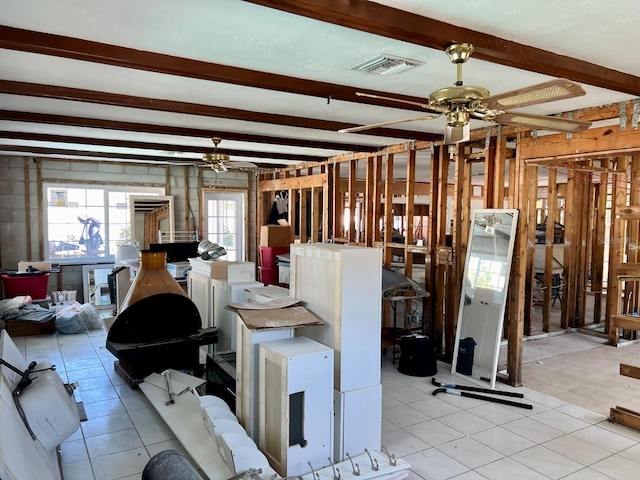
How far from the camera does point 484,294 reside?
4902mm

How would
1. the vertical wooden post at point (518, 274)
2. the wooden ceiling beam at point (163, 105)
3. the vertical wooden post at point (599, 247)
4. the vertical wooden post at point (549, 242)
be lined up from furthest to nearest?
1. the vertical wooden post at point (599, 247)
2. the vertical wooden post at point (549, 242)
3. the vertical wooden post at point (518, 274)
4. the wooden ceiling beam at point (163, 105)

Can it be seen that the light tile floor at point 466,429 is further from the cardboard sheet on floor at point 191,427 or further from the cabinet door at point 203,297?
the cabinet door at point 203,297

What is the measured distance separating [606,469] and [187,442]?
2958 mm

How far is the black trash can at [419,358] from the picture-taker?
5000mm

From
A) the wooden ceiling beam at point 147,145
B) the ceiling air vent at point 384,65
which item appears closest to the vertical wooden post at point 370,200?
the wooden ceiling beam at point 147,145

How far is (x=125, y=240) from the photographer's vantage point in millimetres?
8719

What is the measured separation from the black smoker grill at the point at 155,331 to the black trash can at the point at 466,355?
8.78 ft

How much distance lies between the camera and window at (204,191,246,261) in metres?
9.51

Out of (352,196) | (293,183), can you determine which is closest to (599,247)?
(352,196)

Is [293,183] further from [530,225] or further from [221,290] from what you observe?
[530,225]

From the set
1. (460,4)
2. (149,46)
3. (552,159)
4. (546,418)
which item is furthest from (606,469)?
(149,46)

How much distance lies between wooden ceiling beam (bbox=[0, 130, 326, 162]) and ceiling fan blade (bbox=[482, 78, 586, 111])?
520cm

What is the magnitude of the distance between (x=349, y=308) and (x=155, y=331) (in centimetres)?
242

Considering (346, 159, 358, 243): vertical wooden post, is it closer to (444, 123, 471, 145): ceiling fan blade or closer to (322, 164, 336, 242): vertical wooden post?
(322, 164, 336, 242): vertical wooden post
